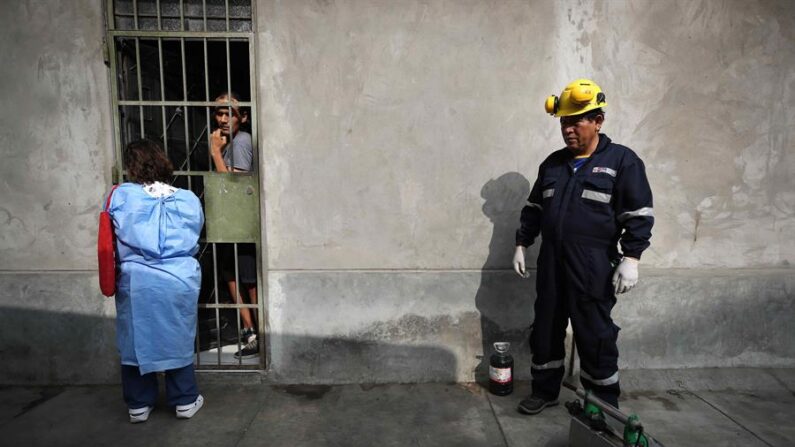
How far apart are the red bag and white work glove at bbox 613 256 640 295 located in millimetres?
3223

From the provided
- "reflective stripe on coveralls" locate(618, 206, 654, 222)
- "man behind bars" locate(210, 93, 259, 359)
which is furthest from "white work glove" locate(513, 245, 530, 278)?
"man behind bars" locate(210, 93, 259, 359)

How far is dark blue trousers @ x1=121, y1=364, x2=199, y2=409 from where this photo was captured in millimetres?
3010

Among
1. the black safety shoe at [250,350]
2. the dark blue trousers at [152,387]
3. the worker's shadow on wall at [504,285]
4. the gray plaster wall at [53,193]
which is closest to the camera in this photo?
the dark blue trousers at [152,387]

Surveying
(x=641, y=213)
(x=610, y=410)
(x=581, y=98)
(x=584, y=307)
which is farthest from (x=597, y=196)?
(x=610, y=410)

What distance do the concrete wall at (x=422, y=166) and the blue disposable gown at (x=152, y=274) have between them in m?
Result: 0.71

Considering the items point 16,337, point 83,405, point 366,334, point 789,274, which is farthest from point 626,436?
point 16,337

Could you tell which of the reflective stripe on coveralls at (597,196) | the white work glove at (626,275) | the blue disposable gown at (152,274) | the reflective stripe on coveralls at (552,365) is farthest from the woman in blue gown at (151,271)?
the white work glove at (626,275)

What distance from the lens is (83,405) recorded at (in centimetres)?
328

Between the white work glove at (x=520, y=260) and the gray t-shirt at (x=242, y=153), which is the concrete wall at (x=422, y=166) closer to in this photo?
the gray t-shirt at (x=242, y=153)

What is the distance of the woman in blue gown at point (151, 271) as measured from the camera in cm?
286

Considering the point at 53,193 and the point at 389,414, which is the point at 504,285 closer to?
the point at 389,414

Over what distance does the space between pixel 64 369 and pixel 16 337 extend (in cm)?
44

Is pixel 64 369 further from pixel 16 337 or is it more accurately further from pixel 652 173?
pixel 652 173

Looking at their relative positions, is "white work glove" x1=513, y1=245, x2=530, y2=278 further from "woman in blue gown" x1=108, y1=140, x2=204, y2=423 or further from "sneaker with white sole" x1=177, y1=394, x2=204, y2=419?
"sneaker with white sole" x1=177, y1=394, x2=204, y2=419
